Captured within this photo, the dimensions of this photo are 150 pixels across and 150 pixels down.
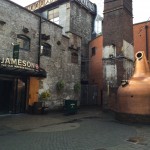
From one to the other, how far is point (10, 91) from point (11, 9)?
6030mm

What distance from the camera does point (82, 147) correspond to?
8305 millimetres

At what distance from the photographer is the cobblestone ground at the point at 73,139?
27.4ft

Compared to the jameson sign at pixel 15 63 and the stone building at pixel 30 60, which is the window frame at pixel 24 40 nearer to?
the stone building at pixel 30 60

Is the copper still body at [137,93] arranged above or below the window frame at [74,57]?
below

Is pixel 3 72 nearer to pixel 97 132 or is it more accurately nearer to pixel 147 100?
pixel 97 132

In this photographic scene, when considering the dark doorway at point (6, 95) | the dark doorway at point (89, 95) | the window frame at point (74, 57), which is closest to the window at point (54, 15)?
the window frame at point (74, 57)

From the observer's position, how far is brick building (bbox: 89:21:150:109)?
25375 millimetres

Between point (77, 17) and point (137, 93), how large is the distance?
1577cm

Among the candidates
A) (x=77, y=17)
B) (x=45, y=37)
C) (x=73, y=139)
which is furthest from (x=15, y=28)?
(x=77, y=17)

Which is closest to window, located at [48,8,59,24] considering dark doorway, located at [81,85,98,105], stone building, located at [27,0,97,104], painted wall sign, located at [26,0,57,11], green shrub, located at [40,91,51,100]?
stone building, located at [27,0,97,104]

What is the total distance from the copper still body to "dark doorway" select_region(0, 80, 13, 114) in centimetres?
796

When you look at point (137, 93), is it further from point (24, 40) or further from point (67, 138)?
point (24, 40)

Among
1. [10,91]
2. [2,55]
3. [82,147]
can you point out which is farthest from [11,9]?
[82,147]

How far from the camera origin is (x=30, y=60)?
57.6ft
